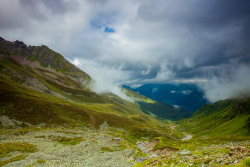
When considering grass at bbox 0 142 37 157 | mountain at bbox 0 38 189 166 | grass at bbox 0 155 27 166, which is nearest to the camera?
grass at bbox 0 155 27 166

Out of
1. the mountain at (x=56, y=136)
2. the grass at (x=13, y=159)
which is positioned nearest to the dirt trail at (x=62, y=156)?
the mountain at (x=56, y=136)

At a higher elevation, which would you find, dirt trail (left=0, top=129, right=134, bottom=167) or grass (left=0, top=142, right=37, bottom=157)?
grass (left=0, top=142, right=37, bottom=157)

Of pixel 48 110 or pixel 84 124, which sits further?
pixel 84 124

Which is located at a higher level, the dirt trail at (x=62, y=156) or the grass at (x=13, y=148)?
the grass at (x=13, y=148)

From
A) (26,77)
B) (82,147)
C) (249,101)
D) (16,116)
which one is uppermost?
(249,101)

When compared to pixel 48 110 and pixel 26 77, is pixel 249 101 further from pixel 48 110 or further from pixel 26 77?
pixel 26 77

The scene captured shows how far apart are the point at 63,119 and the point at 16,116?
28.4m

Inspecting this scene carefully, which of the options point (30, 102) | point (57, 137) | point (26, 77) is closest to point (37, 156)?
point (57, 137)

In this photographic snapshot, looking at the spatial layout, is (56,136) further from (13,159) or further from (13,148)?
(13,159)

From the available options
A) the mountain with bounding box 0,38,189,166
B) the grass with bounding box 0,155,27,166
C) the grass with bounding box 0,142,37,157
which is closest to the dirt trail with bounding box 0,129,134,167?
the mountain with bounding box 0,38,189,166

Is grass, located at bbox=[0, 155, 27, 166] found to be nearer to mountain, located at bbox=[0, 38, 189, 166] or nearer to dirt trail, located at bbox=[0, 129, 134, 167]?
mountain, located at bbox=[0, 38, 189, 166]

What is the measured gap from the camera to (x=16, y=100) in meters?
89.4

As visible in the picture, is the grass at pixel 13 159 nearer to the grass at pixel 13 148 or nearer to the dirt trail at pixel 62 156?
the dirt trail at pixel 62 156

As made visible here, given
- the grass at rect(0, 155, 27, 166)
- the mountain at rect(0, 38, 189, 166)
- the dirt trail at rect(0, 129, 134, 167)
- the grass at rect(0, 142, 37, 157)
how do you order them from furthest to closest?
the mountain at rect(0, 38, 189, 166)
the grass at rect(0, 142, 37, 157)
the dirt trail at rect(0, 129, 134, 167)
the grass at rect(0, 155, 27, 166)
